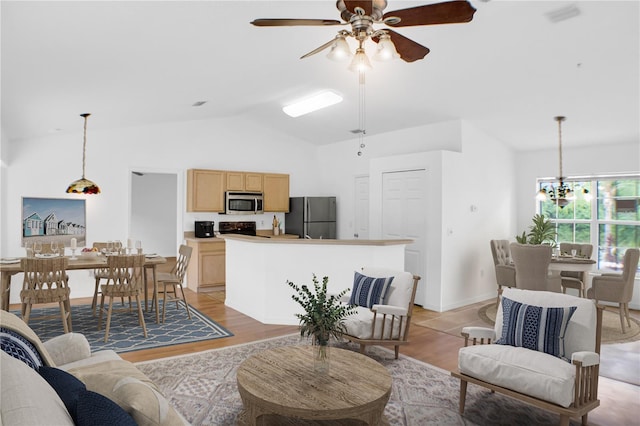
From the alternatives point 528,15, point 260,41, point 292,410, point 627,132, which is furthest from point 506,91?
point 292,410

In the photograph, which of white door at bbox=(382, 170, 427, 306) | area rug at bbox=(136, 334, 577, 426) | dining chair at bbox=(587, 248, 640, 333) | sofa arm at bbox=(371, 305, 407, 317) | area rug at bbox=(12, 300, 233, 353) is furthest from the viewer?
white door at bbox=(382, 170, 427, 306)

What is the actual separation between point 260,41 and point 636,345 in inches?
199

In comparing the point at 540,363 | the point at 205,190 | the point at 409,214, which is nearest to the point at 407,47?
the point at 540,363

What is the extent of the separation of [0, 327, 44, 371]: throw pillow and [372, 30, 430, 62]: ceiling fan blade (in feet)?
8.55

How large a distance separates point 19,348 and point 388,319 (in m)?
2.89

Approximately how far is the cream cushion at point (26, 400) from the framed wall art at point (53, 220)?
18.2 ft

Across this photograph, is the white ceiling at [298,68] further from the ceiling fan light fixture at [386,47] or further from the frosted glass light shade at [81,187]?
the ceiling fan light fixture at [386,47]

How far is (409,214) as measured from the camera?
650cm

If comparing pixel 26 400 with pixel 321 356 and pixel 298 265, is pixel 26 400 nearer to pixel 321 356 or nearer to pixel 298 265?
pixel 321 356

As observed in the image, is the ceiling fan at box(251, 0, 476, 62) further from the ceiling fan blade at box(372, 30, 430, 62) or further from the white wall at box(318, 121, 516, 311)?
the white wall at box(318, 121, 516, 311)

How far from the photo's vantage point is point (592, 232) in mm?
6777

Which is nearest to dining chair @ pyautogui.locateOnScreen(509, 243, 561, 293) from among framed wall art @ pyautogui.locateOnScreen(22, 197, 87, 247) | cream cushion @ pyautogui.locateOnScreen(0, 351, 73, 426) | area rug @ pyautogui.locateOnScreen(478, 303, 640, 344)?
area rug @ pyautogui.locateOnScreen(478, 303, 640, 344)

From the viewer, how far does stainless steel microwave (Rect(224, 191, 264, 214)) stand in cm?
764

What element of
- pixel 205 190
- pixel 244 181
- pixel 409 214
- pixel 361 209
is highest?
pixel 244 181
